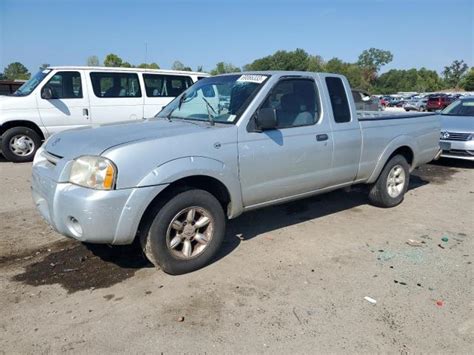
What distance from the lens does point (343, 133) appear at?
475 cm

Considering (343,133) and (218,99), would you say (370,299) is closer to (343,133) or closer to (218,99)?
(343,133)

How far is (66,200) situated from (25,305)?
884 mm

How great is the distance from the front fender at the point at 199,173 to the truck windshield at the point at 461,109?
8391mm

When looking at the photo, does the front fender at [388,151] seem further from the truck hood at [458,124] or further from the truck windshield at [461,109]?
the truck windshield at [461,109]

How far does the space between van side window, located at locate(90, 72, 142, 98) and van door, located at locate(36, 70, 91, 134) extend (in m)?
0.30

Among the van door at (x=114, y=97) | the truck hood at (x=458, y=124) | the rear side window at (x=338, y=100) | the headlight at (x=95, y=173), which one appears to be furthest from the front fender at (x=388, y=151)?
the van door at (x=114, y=97)

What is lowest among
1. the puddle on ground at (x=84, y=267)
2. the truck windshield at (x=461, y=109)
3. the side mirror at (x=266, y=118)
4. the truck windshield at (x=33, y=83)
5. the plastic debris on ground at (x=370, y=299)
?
the plastic debris on ground at (x=370, y=299)

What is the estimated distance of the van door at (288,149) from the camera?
3.93 meters

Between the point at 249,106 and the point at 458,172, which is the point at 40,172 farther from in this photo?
the point at 458,172

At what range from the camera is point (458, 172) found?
335 inches

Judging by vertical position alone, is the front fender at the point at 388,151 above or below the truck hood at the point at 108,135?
below

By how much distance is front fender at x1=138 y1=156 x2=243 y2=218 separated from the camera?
328 cm

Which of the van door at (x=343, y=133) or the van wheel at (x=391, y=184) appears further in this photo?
the van wheel at (x=391, y=184)

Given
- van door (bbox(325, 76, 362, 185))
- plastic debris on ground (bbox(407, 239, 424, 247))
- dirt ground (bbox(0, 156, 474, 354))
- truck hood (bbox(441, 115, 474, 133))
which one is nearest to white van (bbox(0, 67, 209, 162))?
dirt ground (bbox(0, 156, 474, 354))
